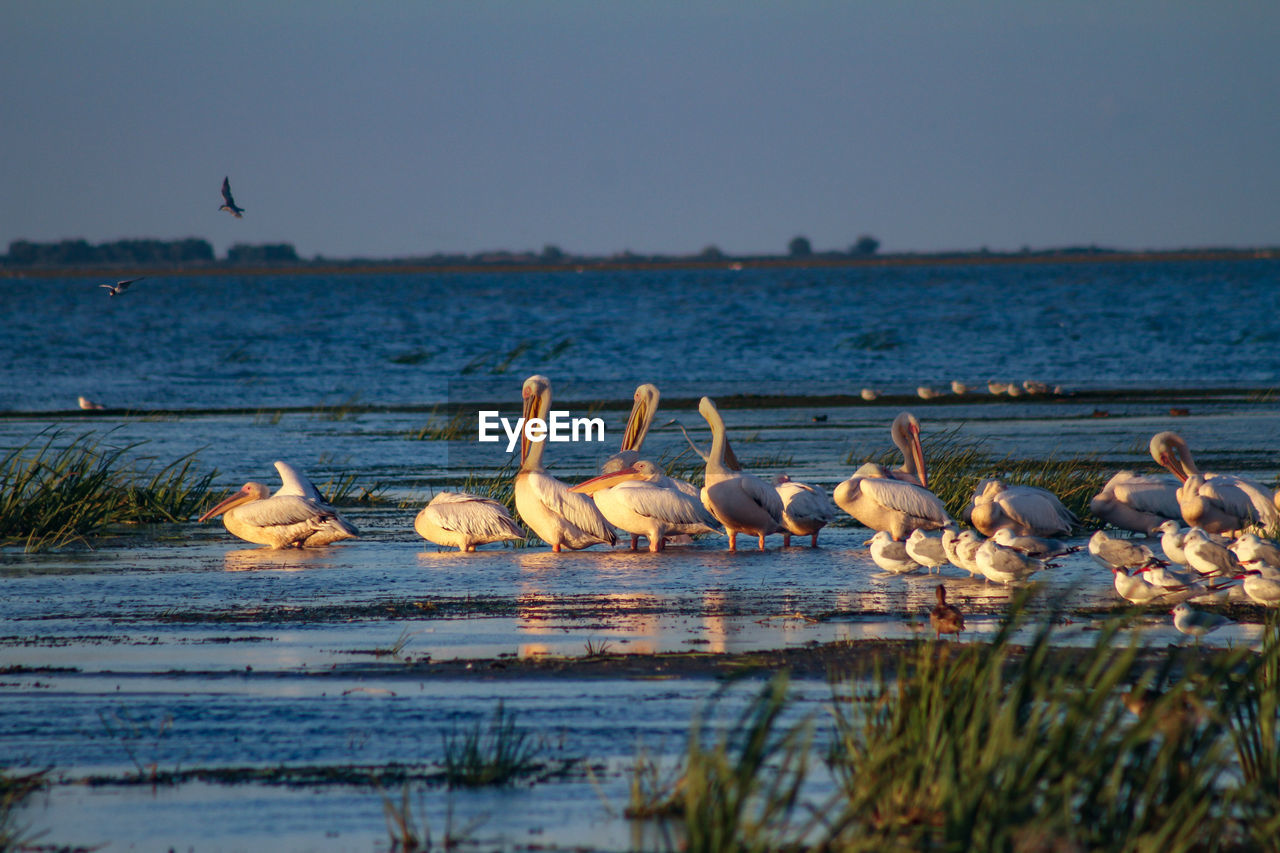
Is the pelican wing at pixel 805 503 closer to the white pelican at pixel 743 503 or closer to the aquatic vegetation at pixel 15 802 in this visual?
the white pelican at pixel 743 503

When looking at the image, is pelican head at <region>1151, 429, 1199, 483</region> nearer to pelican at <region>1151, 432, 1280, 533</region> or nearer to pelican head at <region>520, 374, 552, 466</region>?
pelican at <region>1151, 432, 1280, 533</region>

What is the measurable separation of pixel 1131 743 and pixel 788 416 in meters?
19.7

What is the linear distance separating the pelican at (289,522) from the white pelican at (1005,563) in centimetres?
455

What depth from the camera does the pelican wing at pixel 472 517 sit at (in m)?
10.2

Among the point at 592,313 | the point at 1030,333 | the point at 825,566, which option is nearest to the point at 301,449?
the point at 825,566

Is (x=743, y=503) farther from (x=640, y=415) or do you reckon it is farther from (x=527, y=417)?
(x=640, y=415)

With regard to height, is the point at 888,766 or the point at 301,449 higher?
the point at 888,766

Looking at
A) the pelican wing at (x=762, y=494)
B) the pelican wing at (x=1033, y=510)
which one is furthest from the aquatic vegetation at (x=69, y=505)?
the pelican wing at (x=1033, y=510)

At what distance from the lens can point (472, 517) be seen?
10.2m

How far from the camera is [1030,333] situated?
48.7 metres

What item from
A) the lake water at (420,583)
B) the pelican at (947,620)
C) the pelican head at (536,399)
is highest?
the pelican head at (536,399)

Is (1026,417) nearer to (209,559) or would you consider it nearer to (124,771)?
(209,559)

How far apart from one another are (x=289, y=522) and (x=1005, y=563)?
5076mm

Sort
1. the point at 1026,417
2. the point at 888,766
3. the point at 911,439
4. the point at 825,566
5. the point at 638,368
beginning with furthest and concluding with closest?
the point at 638,368 → the point at 1026,417 → the point at 911,439 → the point at 825,566 → the point at 888,766
